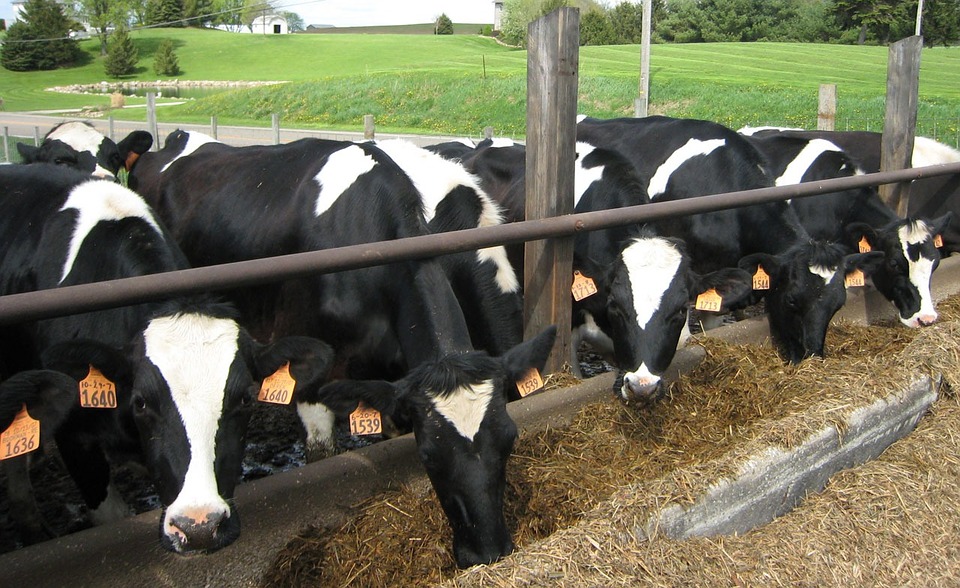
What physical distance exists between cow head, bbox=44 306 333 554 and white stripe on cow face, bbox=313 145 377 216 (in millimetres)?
1501

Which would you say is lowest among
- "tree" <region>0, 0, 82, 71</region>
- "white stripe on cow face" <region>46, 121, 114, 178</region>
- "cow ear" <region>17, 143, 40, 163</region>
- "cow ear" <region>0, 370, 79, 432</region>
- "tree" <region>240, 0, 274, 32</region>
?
"cow ear" <region>0, 370, 79, 432</region>

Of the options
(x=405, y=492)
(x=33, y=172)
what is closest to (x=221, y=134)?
(x=33, y=172)

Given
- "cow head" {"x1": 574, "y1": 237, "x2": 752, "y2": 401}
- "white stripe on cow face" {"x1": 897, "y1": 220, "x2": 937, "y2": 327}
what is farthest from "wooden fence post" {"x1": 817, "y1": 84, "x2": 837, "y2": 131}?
"cow head" {"x1": 574, "y1": 237, "x2": 752, "y2": 401}

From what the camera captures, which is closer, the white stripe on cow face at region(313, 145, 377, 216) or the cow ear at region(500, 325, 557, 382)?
the cow ear at region(500, 325, 557, 382)

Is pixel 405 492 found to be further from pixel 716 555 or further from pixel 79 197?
pixel 79 197

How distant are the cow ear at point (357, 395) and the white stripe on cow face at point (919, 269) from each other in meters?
5.03

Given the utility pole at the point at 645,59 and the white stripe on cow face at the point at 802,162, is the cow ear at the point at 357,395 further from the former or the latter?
the utility pole at the point at 645,59

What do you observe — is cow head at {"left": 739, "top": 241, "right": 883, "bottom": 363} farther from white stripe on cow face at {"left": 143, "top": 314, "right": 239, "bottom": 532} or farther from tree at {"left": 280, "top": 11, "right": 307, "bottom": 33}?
tree at {"left": 280, "top": 11, "right": 307, "bottom": 33}

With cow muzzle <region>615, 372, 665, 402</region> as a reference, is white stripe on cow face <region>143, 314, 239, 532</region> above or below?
above

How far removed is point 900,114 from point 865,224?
4.47 feet

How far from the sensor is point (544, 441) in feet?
14.0

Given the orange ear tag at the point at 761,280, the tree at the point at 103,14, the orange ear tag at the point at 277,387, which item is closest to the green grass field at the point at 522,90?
the tree at the point at 103,14

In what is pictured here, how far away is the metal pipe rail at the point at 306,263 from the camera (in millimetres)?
2535

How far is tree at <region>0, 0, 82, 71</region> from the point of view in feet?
216
